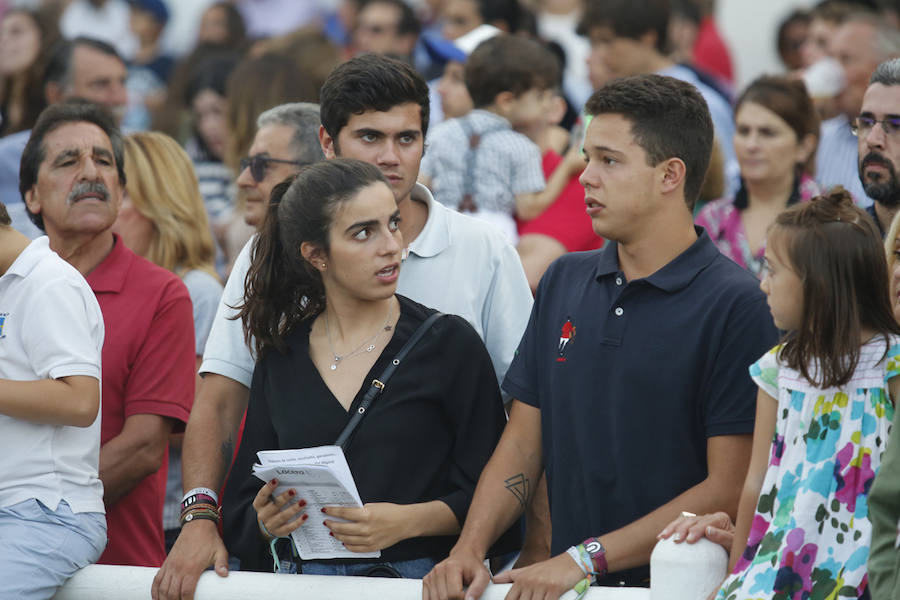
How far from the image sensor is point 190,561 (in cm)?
371

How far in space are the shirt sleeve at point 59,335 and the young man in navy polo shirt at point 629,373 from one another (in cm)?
123

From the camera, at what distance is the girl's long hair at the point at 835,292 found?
10.00 ft

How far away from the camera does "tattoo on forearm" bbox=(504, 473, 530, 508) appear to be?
12.3 ft

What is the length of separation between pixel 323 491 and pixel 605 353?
87 centimetres

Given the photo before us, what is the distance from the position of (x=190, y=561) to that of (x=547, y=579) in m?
1.06

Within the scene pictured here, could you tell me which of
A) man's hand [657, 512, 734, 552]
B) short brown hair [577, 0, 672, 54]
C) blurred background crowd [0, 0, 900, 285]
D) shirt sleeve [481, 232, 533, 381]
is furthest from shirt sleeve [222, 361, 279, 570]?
short brown hair [577, 0, 672, 54]

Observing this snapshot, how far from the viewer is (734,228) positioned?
239 inches

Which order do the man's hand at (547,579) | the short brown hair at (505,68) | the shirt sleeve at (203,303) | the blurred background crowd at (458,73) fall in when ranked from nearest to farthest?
the man's hand at (547,579) < the shirt sleeve at (203,303) < the short brown hair at (505,68) < the blurred background crowd at (458,73)

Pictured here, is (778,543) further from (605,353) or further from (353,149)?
(353,149)

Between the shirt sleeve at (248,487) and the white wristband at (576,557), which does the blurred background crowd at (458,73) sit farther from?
the white wristband at (576,557)

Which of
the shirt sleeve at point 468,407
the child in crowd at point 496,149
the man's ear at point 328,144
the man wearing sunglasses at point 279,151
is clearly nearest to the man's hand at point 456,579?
the shirt sleeve at point 468,407

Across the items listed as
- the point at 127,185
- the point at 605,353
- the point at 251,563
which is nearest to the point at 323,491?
the point at 251,563

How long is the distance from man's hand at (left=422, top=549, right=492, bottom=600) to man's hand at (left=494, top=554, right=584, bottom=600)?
1.2 inches

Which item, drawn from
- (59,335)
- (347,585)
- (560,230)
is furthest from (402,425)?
(560,230)
